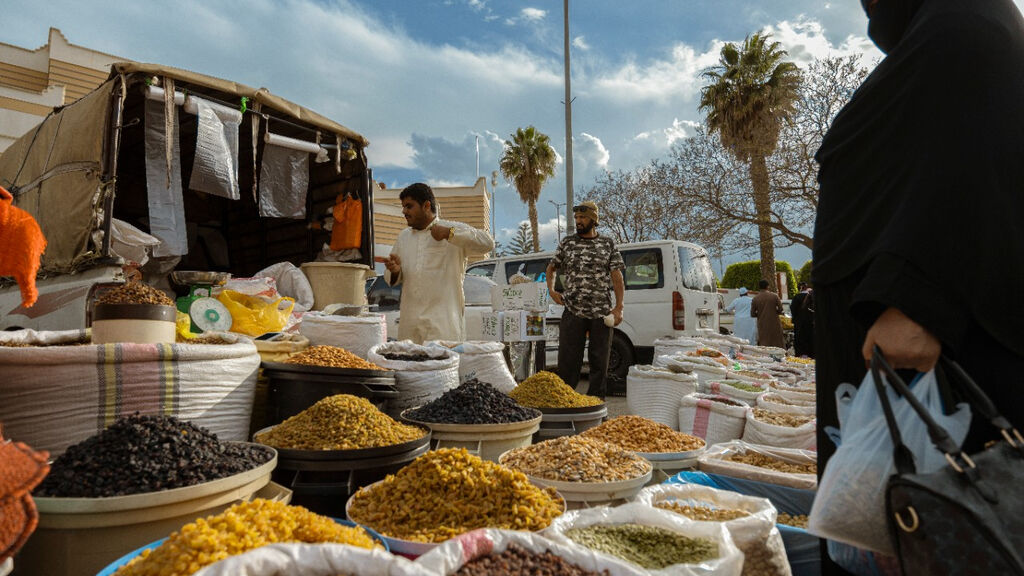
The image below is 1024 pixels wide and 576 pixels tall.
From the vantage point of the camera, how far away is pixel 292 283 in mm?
5988

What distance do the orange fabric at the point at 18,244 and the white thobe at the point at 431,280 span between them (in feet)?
7.33

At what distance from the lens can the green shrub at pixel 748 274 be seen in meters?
22.5

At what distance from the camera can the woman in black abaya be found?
119cm

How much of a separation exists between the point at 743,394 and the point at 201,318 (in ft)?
12.2

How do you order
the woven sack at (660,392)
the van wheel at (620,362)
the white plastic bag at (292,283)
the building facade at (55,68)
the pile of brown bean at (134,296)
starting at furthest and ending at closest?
the building facade at (55,68)
the van wheel at (620,362)
the white plastic bag at (292,283)
the woven sack at (660,392)
the pile of brown bean at (134,296)

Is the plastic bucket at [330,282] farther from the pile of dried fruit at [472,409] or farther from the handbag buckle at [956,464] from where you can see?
the handbag buckle at [956,464]

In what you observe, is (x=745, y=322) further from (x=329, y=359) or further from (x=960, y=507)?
(x=960, y=507)

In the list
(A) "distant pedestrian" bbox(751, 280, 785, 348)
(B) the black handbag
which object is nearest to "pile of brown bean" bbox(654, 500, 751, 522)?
(B) the black handbag

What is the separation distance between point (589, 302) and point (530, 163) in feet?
70.3

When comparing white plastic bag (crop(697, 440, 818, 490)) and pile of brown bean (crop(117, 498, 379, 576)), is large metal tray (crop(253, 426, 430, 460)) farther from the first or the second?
white plastic bag (crop(697, 440, 818, 490))

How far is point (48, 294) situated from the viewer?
14.8 ft

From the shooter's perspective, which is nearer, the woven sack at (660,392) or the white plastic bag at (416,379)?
the white plastic bag at (416,379)

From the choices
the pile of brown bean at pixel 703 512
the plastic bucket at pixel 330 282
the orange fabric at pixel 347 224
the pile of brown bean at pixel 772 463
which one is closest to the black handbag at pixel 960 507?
the pile of brown bean at pixel 703 512

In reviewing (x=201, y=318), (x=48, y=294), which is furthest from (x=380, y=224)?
(x=201, y=318)
